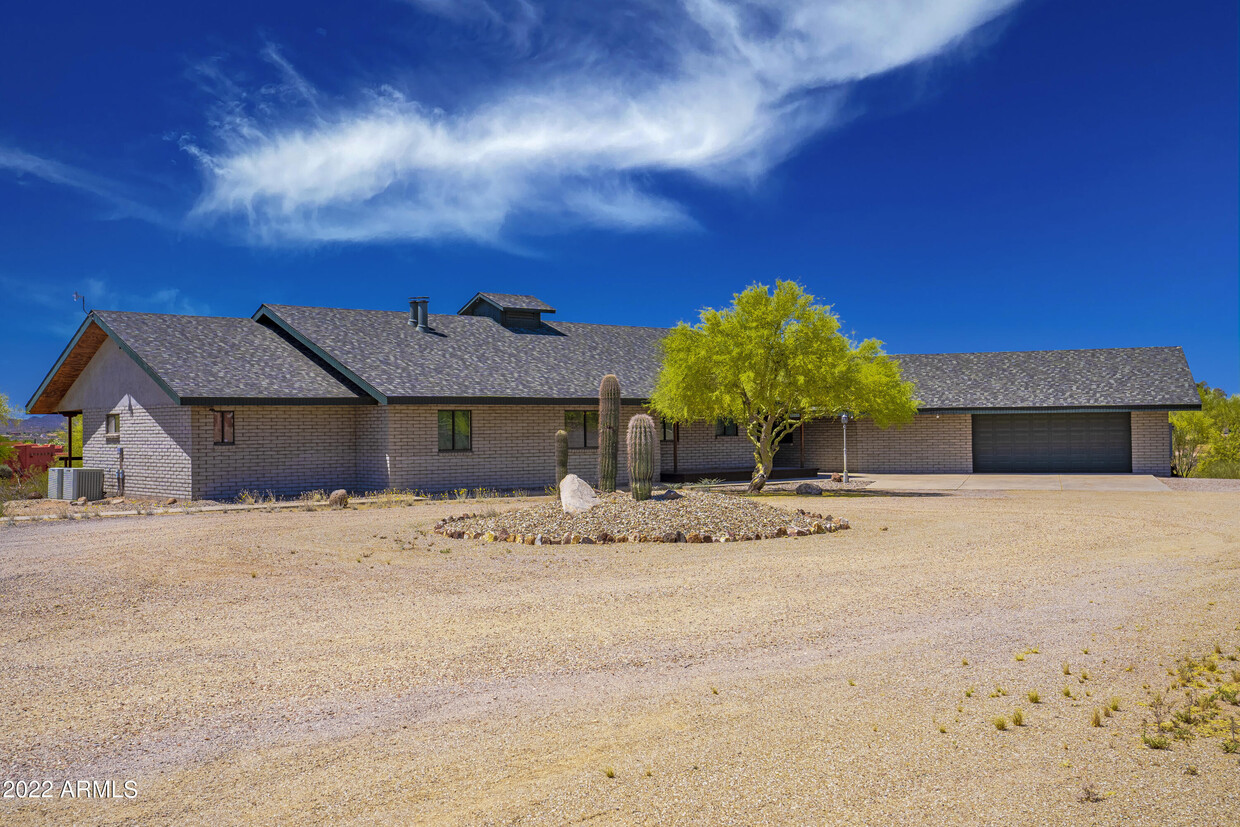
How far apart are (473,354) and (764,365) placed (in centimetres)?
973

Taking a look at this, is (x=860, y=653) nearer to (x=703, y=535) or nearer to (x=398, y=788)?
(x=398, y=788)

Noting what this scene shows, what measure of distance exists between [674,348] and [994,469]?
1576cm

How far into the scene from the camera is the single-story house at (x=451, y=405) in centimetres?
2377

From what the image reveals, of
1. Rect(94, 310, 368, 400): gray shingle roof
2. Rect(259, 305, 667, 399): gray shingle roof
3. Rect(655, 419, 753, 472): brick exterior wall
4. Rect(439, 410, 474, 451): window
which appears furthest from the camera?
Rect(655, 419, 753, 472): brick exterior wall

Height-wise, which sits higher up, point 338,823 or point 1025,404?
point 1025,404

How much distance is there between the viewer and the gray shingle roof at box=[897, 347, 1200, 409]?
107ft

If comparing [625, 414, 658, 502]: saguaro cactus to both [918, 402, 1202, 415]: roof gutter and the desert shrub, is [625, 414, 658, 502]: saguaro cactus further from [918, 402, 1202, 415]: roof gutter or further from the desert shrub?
the desert shrub

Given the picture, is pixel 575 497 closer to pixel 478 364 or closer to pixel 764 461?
pixel 764 461

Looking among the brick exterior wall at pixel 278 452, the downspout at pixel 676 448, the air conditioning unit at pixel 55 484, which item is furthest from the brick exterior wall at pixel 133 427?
the downspout at pixel 676 448

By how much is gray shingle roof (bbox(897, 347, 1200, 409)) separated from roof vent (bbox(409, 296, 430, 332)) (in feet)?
62.4

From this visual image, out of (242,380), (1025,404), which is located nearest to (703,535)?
(242,380)

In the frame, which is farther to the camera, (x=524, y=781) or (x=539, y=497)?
(x=539, y=497)

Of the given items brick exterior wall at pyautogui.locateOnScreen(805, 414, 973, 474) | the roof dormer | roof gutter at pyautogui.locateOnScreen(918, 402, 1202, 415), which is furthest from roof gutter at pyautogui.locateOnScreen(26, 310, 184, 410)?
roof gutter at pyautogui.locateOnScreen(918, 402, 1202, 415)

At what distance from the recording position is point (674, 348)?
26.3 meters
